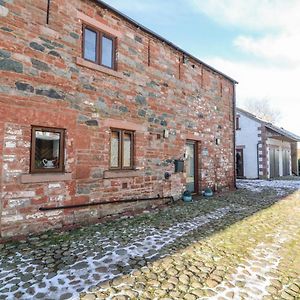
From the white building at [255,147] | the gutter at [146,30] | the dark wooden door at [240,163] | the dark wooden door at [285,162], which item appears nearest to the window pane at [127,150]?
the gutter at [146,30]

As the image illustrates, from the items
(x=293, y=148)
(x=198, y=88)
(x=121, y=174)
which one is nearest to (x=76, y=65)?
(x=121, y=174)

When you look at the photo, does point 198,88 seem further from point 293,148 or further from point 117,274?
point 293,148

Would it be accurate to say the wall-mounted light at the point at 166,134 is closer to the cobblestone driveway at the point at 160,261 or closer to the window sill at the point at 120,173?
the window sill at the point at 120,173

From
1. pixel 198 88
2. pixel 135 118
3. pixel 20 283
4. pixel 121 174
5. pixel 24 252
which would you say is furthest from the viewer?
pixel 198 88

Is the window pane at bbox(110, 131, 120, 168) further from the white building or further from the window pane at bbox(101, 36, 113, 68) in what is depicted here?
the white building

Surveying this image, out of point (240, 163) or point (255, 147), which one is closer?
point (255, 147)

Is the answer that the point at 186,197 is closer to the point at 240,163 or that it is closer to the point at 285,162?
the point at 240,163

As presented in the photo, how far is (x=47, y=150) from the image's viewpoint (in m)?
5.54

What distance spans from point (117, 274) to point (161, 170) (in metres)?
5.00

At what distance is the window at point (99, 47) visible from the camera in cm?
637

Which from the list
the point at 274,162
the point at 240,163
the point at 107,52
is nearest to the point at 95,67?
the point at 107,52

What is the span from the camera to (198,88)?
10.4 meters

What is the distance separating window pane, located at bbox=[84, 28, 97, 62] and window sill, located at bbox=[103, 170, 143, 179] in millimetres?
2925

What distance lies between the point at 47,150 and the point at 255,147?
54.3ft
